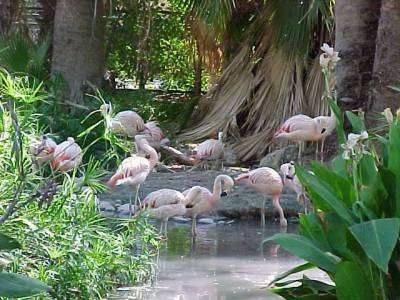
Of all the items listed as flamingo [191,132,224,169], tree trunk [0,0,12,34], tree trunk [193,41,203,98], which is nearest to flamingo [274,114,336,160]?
flamingo [191,132,224,169]

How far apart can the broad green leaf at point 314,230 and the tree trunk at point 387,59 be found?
19.0 feet

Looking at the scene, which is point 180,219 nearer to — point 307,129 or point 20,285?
point 307,129

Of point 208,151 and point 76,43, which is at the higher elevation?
point 76,43

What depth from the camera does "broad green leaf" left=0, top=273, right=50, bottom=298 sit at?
2.16m

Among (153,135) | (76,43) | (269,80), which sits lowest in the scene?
(153,135)

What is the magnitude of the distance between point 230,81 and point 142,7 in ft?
7.84

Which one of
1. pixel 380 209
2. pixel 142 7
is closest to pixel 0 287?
pixel 380 209

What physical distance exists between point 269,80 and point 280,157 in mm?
1741

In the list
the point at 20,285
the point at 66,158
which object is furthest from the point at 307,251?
the point at 66,158

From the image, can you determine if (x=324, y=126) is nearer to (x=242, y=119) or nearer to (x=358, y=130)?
(x=242, y=119)

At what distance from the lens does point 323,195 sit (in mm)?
A: 3559

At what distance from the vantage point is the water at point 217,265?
18.1 feet

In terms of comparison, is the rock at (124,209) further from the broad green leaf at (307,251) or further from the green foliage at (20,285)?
the green foliage at (20,285)

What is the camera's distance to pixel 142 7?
1503cm
